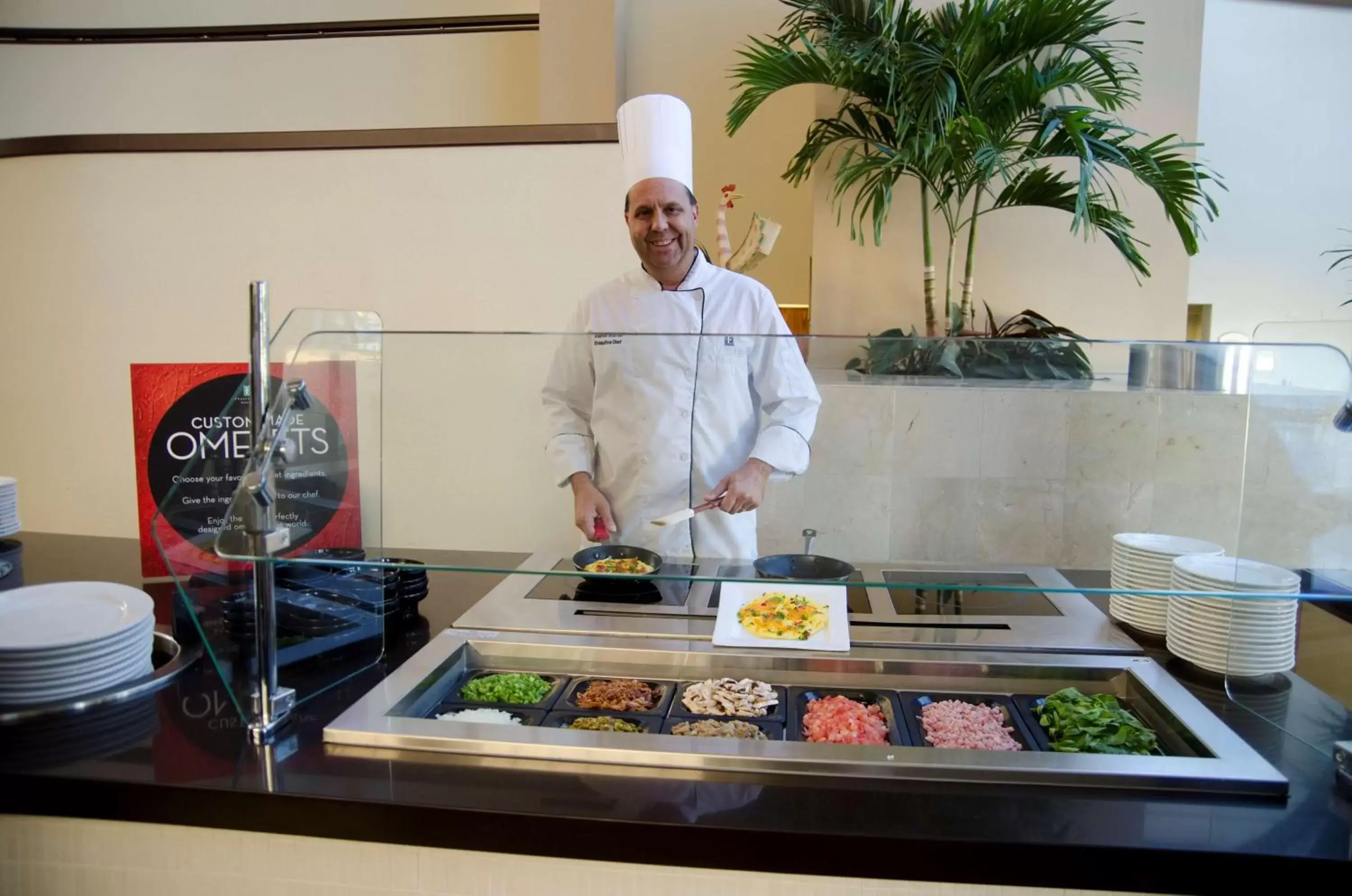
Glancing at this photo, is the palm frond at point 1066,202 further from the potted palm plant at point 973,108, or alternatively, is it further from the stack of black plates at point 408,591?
the stack of black plates at point 408,591

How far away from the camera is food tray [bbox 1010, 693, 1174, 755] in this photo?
1.00m

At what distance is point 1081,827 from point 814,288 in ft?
9.73

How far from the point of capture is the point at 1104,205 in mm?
3215

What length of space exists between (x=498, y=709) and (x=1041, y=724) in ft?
2.30

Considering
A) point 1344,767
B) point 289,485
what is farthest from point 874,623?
point 289,485

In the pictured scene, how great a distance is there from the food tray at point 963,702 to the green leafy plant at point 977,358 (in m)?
0.43

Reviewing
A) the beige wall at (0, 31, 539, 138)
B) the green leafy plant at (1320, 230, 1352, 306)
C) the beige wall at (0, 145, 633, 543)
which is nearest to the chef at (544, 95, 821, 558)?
the beige wall at (0, 145, 633, 543)

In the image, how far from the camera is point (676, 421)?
115cm

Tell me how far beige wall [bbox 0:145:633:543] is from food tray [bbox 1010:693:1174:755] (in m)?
1.84

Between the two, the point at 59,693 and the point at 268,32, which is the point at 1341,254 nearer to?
the point at 59,693

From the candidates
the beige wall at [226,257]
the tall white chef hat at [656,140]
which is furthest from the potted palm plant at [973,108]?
the tall white chef hat at [656,140]

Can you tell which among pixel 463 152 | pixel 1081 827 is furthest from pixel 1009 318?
pixel 1081 827

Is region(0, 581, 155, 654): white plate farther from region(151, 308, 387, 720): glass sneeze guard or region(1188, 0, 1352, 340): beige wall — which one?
region(1188, 0, 1352, 340): beige wall

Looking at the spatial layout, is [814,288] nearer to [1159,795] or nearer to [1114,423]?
[1114,423]
